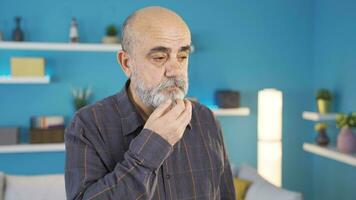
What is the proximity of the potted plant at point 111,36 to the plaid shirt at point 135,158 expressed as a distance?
240 cm

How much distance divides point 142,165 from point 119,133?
191 millimetres

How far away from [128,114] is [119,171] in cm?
23

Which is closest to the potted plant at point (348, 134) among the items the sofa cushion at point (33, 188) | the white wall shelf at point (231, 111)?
the white wall shelf at point (231, 111)

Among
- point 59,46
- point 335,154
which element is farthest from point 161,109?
point 59,46

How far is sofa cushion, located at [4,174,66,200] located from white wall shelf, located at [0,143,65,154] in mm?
390

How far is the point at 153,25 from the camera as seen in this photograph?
1024mm

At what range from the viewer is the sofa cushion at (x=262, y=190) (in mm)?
2515

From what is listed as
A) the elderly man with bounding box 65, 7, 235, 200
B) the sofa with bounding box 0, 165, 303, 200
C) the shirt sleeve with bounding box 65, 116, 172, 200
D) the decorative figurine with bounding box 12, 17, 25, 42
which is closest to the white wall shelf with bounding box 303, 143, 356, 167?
the sofa with bounding box 0, 165, 303, 200

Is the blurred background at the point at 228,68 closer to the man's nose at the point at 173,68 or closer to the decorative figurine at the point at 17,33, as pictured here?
the decorative figurine at the point at 17,33

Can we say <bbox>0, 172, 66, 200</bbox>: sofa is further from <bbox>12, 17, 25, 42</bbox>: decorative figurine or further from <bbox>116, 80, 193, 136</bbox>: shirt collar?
<bbox>116, 80, 193, 136</bbox>: shirt collar

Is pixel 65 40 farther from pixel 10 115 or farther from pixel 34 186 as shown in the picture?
pixel 34 186

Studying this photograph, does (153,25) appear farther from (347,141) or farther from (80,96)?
(80,96)

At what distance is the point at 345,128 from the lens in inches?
123

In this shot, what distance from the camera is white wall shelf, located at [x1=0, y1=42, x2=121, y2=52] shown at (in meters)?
3.36
